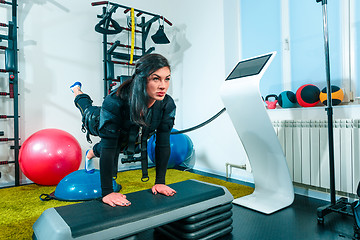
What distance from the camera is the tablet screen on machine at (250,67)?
193 cm

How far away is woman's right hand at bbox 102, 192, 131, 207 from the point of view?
1336mm

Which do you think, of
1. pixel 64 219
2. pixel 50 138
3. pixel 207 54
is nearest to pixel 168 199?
pixel 64 219

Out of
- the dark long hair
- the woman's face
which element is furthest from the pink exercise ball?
the woman's face

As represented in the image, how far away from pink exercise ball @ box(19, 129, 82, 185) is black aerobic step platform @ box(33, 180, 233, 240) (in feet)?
4.91

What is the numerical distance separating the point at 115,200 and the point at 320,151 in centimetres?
179

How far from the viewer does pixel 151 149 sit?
351 cm

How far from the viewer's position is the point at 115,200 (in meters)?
1.36

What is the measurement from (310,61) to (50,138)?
2896 millimetres

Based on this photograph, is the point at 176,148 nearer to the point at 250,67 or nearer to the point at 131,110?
the point at 250,67

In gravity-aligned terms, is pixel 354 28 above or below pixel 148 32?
below

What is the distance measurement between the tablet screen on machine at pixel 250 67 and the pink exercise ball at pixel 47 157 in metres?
1.96

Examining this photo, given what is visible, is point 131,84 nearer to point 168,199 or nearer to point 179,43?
point 168,199

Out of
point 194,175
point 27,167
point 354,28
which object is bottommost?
point 194,175

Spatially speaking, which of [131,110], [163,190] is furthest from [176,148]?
[131,110]
